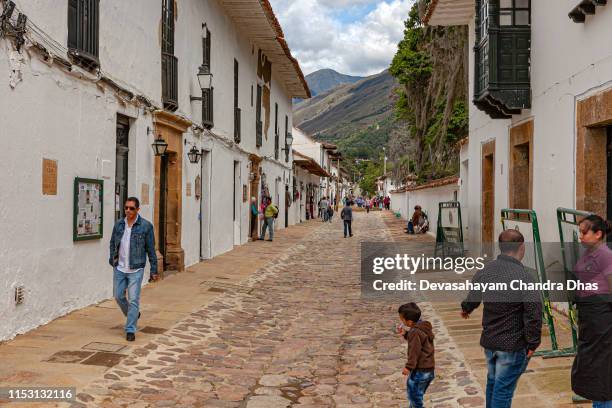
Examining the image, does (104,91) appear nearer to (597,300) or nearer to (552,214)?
(552,214)

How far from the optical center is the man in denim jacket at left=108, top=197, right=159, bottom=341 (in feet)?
21.8

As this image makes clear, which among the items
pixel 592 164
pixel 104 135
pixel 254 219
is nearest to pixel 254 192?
pixel 254 219

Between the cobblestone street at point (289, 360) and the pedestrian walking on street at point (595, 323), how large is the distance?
1.18 metres

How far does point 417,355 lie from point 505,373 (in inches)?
27.1

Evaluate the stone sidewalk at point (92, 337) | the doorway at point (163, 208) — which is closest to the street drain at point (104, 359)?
the stone sidewalk at point (92, 337)

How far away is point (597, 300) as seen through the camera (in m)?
3.81

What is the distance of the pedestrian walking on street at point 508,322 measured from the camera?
13.1ft

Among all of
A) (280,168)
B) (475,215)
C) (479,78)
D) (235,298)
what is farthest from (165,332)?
(280,168)

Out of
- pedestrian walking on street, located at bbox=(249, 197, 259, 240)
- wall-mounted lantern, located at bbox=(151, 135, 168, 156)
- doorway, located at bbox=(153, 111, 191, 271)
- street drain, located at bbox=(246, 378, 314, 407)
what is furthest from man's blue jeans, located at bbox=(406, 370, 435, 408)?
pedestrian walking on street, located at bbox=(249, 197, 259, 240)

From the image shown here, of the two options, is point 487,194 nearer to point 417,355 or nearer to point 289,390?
point 289,390

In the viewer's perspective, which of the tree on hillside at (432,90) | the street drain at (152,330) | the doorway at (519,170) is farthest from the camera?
the tree on hillside at (432,90)

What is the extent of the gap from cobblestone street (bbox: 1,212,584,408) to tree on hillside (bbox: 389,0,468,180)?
47.9 ft

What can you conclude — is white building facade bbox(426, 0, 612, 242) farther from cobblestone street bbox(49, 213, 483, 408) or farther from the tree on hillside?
the tree on hillside

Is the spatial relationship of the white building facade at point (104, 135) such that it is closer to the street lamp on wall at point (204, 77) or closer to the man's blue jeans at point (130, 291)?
the street lamp on wall at point (204, 77)
